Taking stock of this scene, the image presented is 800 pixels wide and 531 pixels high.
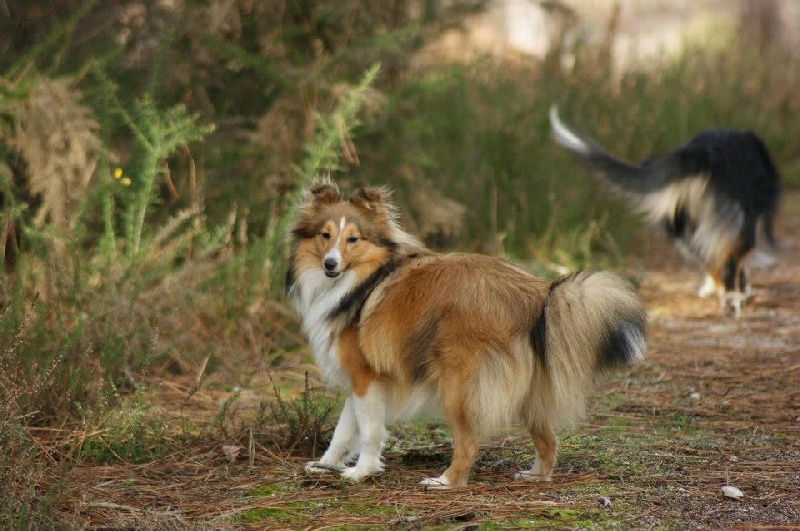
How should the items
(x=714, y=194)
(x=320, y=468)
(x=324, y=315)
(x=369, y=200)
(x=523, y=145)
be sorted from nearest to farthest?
(x=320, y=468), (x=324, y=315), (x=369, y=200), (x=714, y=194), (x=523, y=145)

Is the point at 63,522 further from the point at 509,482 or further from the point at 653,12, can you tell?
the point at 653,12

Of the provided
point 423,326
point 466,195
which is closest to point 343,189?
point 466,195

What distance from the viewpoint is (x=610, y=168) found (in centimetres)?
835

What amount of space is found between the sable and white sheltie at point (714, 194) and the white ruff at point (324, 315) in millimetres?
3999

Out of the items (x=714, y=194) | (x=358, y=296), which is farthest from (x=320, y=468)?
(x=714, y=194)

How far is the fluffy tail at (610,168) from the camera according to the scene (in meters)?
8.32

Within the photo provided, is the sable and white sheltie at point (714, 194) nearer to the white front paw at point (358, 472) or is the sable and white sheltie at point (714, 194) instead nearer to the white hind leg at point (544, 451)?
the white hind leg at point (544, 451)

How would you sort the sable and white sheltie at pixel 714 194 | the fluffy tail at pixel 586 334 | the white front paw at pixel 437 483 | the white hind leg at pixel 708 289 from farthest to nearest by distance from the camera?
the white hind leg at pixel 708 289
the sable and white sheltie at pixel 714 194
the white front paw at pixel 437 483
the fluffy tail at pixel 586 334

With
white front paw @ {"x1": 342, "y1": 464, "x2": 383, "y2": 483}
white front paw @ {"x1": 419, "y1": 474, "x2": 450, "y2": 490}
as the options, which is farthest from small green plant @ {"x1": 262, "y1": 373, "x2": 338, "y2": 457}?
white front paw @ {"x1": 419, "y1": 474, "x2": 450, "y2": 490}

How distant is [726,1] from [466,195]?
2585cm

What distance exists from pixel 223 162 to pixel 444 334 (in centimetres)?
408

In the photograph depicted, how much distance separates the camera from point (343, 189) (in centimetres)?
814

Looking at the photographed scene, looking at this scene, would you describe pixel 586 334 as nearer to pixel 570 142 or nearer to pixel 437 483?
pixel 437 483

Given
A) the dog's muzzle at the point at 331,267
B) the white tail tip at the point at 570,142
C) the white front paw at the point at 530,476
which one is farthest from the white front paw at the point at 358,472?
the white tail tip at the point at 570,142
